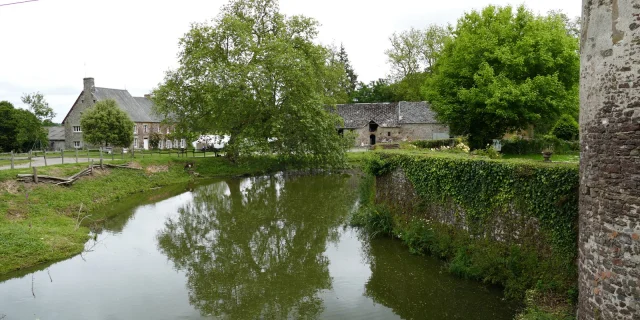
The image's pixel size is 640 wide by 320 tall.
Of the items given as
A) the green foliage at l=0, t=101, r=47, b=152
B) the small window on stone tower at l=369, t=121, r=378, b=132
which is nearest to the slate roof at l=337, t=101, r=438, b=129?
the small window on stone tower at l=369, t=121, r=378, b=132

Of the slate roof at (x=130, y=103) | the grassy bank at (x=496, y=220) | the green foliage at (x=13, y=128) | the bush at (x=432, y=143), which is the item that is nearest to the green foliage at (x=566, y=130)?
the bush at (x=432, y=143)

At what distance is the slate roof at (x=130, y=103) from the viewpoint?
4997 centimetres

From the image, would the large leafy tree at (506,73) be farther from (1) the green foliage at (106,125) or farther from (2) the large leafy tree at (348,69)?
(2) the large leafy tree at (348,69)

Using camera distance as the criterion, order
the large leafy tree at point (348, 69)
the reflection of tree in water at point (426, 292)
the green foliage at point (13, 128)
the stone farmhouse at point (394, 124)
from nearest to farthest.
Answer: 1. the reflection of tree in water at point (426, 292)
2. the green foliage at point (13, 128)
3. the stone farmhouse at point (394, 124)
4. the large leafy tree at point (348, 69)

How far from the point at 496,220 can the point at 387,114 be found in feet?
131

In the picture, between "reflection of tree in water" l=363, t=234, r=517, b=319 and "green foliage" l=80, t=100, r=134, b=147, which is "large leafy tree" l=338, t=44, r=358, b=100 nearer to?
"green foliage" l=80, t=100, r=134, b=147

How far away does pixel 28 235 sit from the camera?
43.8 feet

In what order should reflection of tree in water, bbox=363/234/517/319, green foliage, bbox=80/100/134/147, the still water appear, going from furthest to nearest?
green foliage, bbox=80/100/134/147 < the still water < reflection of tree in water, bbox=363/234/517/319

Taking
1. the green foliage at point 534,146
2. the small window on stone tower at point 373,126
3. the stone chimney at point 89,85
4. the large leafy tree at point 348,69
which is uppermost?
the large leafy tree at point 348,69

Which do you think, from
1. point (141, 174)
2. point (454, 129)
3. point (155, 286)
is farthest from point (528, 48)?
point (141, 174)

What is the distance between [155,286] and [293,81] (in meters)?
21.0

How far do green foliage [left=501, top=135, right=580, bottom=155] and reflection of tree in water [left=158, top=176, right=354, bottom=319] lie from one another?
37.9 feet

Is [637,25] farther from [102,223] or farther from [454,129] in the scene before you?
[454,129]

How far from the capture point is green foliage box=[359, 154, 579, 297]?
8.43 metres
